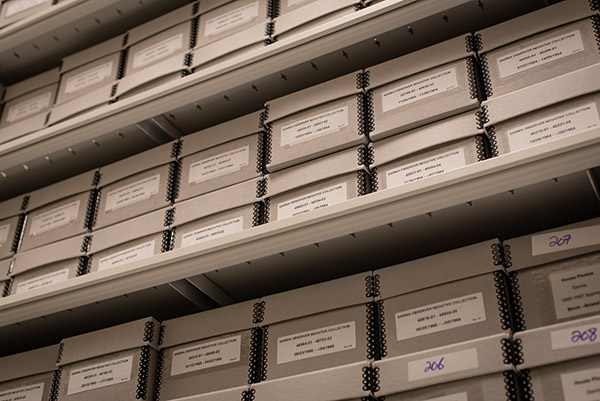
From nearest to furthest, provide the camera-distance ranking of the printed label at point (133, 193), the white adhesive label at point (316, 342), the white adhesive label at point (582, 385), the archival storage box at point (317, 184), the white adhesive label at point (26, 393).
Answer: the white adhesive label at point (582, 385)
the white adhesive label at point (316, 342)
the archival storage box at point (317, 184)
the white adhesive label at point (26, 393)
the printed label at point (133, 193)

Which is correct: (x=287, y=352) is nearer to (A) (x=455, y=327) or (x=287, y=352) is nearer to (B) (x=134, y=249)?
(A) (x=455, y=327)

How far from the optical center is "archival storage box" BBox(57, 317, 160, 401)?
1254 mm

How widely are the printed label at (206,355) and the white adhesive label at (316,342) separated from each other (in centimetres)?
8

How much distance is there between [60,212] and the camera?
61.0 inches

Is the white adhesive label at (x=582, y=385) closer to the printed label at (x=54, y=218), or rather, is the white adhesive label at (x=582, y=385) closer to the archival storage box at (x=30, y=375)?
the archival storage box at (x=30, y=375)

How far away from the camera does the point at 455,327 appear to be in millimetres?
1053

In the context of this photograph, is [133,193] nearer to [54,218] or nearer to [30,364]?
[54,218]

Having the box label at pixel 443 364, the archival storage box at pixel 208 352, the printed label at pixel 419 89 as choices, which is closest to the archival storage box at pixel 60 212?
the archival storage box at pixel 208 352

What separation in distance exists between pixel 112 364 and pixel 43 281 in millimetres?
296

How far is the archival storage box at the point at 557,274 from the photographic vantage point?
3.26 feet

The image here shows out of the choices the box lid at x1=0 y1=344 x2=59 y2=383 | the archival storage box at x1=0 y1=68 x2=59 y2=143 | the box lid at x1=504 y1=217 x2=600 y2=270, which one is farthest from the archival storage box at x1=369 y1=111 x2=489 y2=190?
the archival storage box at x1=0 y1=68 x2=59 y2=143

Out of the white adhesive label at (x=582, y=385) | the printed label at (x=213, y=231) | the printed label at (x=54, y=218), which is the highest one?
the printed label at (x=54, y=218)

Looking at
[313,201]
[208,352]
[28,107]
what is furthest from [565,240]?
[28,107]

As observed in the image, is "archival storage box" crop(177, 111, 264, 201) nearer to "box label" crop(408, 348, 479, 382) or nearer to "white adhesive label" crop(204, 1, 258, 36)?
"white adhesive label" crop(204, 1, 258, 36)
